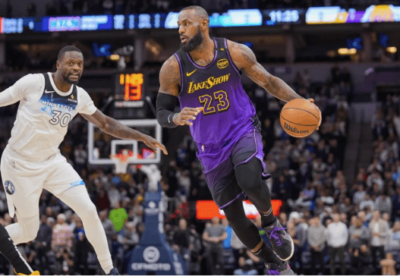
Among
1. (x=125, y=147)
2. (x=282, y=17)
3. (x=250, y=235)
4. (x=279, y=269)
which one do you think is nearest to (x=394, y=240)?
(x=125, y=147)

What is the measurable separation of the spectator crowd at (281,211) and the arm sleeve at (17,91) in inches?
302

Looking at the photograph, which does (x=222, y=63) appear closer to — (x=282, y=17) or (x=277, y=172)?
(x=277, y=172)

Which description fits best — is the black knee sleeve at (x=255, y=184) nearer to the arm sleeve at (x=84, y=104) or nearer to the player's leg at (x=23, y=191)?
the arm sleeve at (x=84, y=104)

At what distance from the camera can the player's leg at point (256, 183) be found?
5684 millimetres

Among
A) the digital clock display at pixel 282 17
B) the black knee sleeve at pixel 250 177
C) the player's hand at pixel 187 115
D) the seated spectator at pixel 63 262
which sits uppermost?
the digital clock display at pixel 282 17

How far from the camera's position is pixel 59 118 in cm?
634

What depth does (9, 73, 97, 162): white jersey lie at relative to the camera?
20.5 feet

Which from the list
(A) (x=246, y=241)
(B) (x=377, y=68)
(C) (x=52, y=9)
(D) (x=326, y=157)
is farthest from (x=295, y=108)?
(C) (x=52, y=9)

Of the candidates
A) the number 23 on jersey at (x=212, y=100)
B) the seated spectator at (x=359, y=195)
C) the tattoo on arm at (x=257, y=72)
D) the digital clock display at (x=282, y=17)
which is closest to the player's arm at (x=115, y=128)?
the number 23 on jersey at (x=212, y=100)

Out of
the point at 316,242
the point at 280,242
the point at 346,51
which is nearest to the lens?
the point at 280,242

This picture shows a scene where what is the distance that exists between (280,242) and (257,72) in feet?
5.59

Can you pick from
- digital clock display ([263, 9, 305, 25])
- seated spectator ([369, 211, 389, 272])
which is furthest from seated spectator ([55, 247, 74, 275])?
digital clock display ([263, 9, 305, 25])

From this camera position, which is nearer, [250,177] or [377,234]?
[250,177]

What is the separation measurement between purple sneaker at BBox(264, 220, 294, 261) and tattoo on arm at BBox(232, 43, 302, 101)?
4.35 feet
